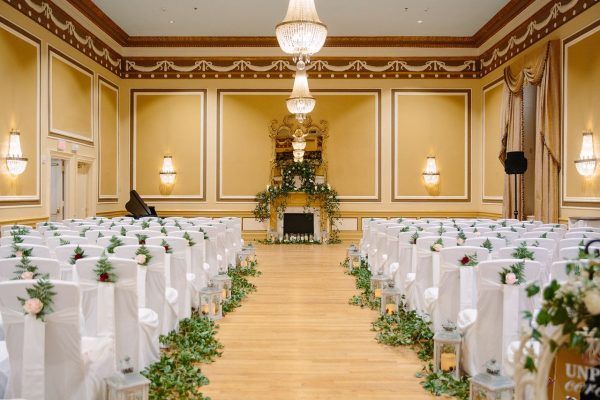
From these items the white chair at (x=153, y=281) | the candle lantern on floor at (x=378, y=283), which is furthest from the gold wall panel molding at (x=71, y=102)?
the candle lantern on floor at (x=378, y=283)

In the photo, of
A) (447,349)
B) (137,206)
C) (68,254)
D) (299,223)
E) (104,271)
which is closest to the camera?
(104,271)

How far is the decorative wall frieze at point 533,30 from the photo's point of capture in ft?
29.8

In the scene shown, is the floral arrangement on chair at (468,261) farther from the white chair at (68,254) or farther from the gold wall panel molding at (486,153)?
the gold wall panel molding at (486,153)

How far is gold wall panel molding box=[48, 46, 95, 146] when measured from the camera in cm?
997

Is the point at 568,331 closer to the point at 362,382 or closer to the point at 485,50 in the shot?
the point at 362,382

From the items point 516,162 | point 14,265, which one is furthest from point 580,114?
point 14,265

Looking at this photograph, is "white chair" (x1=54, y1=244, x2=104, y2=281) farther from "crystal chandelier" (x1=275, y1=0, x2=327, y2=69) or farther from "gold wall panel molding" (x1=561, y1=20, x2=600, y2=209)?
"gold wall panel molding" (x1=561, y1=20, x2=600, y2=209)

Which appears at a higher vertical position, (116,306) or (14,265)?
(14,265)

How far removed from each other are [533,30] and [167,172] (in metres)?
9.70

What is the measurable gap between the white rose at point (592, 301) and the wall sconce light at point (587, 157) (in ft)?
27.1

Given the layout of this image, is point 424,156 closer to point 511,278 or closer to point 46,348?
point 511,278

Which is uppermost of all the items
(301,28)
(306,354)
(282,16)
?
(282,16)

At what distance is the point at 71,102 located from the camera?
1084 centimetres

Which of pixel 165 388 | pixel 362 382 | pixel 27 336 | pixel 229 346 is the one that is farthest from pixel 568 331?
pixel 229 346
